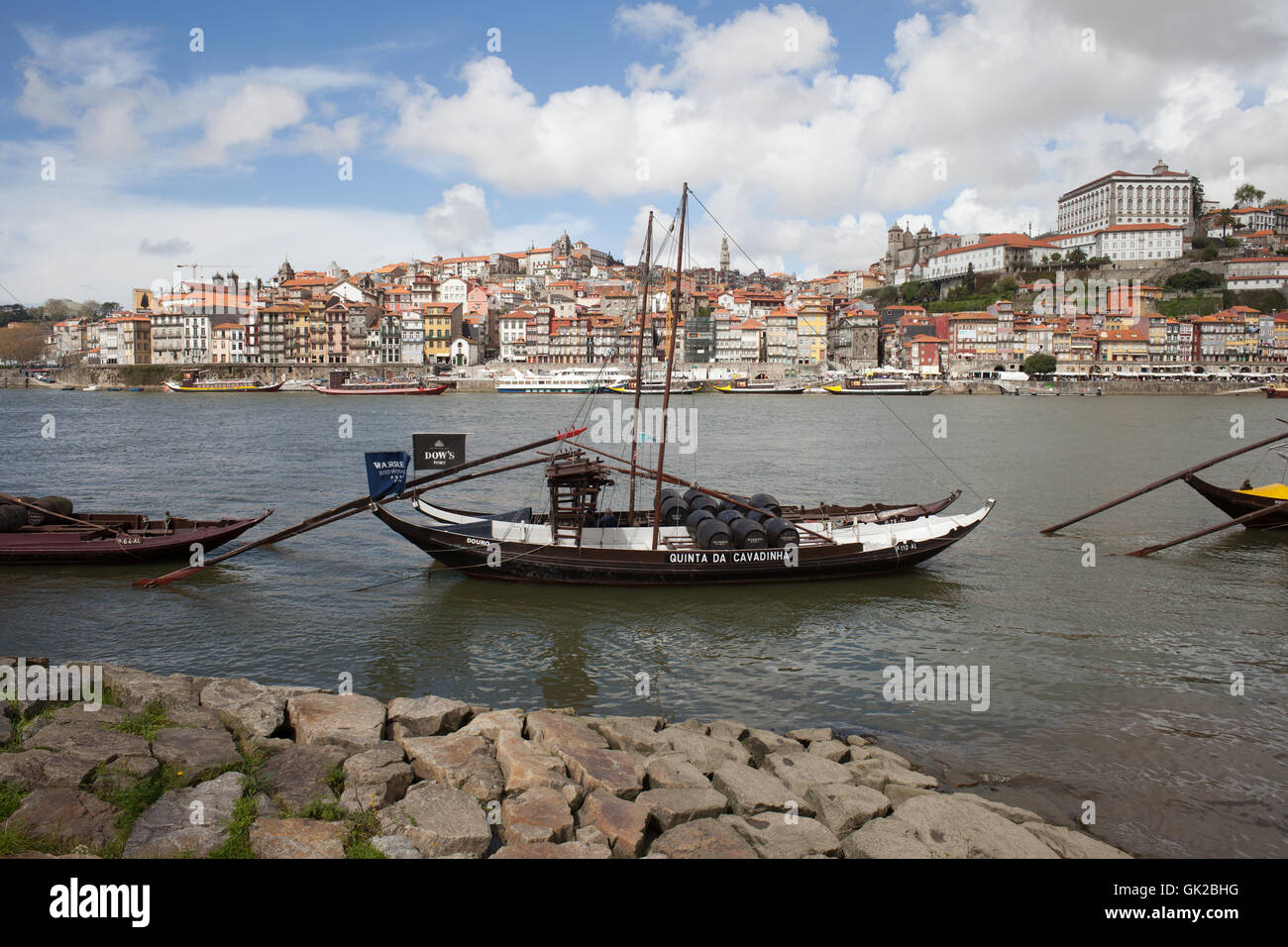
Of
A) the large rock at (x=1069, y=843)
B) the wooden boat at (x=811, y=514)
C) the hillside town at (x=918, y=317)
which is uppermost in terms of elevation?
the hillside town at (x=918, y=317)

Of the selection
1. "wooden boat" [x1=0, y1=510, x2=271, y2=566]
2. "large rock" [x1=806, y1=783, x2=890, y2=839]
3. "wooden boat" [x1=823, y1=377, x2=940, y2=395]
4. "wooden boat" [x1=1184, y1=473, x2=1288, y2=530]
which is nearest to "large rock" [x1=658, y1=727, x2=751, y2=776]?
"large rock" [x1=806, y1=783, x2=890, y2=839]

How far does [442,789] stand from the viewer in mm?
7117

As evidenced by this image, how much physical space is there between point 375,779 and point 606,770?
6.28 feet

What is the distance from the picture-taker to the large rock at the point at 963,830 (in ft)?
21.9

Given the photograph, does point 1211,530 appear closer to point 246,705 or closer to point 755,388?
point 246,705

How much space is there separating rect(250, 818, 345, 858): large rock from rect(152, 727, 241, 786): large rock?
1285mm

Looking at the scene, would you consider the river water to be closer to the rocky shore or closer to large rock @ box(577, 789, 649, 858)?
the rocky shore

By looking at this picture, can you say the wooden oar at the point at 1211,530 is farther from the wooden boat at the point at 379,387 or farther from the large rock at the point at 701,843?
the wooden boat at the point at 379,387

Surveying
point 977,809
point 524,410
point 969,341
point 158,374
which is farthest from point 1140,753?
point 158,374

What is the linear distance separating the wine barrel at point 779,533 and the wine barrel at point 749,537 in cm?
13

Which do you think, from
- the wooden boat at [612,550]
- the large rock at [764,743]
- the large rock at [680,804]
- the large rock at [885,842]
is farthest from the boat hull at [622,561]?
the large rock at [885,842]

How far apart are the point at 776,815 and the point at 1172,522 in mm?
22114
